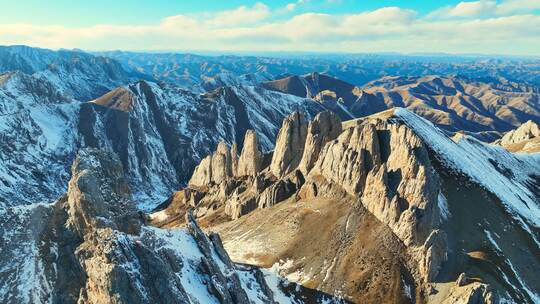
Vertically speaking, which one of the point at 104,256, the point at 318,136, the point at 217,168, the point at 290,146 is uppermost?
the point at 104,256

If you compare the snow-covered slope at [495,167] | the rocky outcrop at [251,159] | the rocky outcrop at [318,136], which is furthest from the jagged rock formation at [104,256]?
the rocky outcrop at [251,159]

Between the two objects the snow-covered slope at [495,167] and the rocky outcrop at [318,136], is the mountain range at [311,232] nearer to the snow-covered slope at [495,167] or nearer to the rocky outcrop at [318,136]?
the rocky outcrop at [318,136]

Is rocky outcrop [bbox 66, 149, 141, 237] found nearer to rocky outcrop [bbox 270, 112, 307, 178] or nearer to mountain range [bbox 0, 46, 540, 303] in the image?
mountain range [bbox 0, 46, 540, 303]

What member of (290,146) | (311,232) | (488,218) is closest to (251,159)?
(290,146)

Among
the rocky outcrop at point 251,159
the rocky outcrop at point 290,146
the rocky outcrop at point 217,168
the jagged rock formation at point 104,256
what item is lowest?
the rocky outcrop at point 217,168

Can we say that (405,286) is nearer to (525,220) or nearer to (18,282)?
(525,220)

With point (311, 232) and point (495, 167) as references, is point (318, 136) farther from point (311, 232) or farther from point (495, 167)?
point (495, 167)
